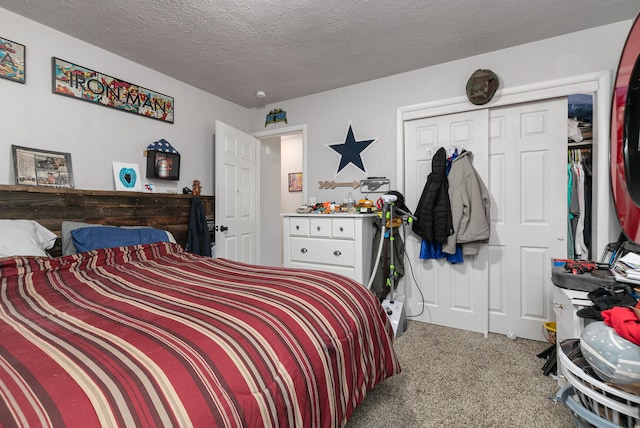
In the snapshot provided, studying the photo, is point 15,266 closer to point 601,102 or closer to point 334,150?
point 334,150

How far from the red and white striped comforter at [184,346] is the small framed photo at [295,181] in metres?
3.66

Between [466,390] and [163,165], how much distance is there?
303 centimetres

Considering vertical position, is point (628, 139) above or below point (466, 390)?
above

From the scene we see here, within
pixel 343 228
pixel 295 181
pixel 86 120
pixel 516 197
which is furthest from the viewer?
pixel 295 181

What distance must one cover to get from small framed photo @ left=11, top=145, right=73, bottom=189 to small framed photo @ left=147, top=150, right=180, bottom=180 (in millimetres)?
611

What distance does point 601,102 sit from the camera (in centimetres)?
215

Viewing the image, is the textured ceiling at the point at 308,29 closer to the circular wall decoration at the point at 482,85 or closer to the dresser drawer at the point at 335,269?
the circular wall decoration at the point at 482,85

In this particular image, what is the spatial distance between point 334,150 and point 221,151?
1242 millimetres

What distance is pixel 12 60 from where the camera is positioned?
2023mm

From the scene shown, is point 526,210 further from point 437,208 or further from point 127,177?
point 127,177

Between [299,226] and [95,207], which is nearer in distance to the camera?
[95,207]

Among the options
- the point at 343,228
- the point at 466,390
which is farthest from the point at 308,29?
the point at 466,390

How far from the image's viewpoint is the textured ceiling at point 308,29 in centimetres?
197

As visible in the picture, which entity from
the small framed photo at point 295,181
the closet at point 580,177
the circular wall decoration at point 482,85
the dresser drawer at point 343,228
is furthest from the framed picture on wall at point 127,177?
the closet at point 580,177
